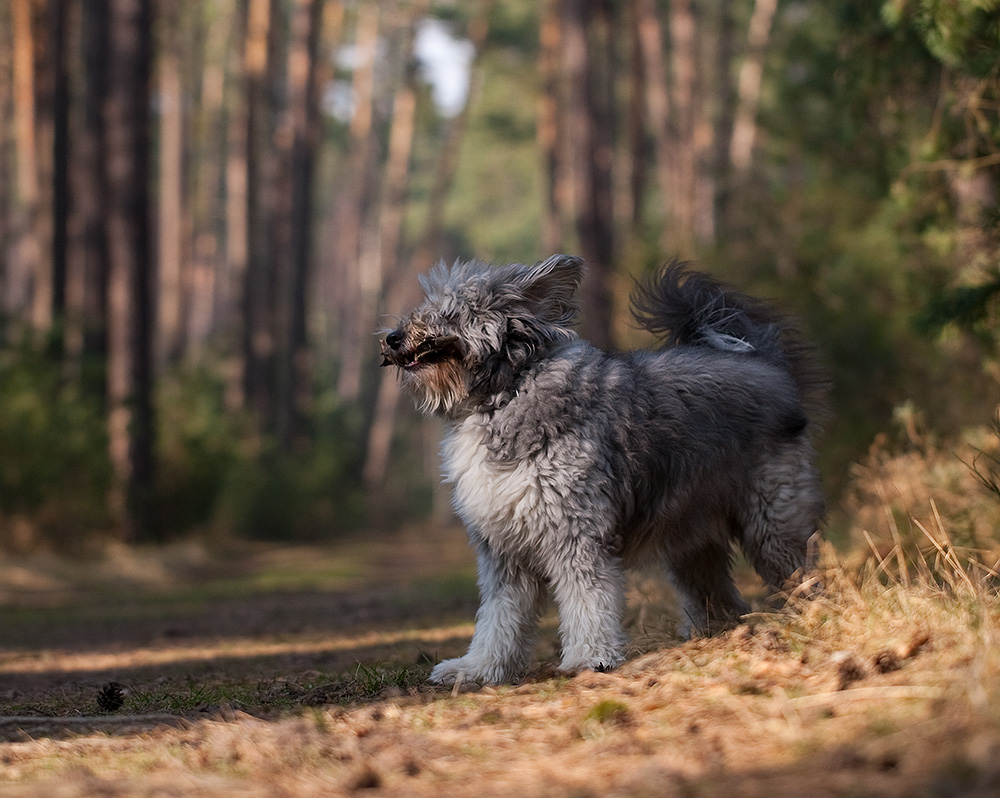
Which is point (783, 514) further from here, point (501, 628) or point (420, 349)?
point (420, 349)

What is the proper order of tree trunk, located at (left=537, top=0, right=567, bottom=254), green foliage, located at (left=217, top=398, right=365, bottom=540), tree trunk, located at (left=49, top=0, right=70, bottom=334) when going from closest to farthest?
tree trunk, located at (left=49, top=0, right=70, bottom=334)
green foliage, located at (left=217, top=398, right=365, bottom=540)
tree trunk, located at (left=537, top=0, right=567, bottom=254)

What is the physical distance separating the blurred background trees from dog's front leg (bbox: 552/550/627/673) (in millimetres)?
1946

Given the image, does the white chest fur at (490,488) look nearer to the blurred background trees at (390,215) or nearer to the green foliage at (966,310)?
the blurred background trees at (390,215)

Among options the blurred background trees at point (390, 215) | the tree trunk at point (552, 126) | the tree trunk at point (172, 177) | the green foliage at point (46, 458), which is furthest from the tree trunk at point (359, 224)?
the green foliage at point (46, 458)

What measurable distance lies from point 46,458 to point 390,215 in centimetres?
2913

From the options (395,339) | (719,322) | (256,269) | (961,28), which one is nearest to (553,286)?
(395,339)

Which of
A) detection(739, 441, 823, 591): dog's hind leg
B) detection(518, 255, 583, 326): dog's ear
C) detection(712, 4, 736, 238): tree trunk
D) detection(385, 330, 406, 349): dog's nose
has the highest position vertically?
detection(712, 4, 736, 238): tree trunk

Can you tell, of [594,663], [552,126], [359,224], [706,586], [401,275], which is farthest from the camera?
[359,224]

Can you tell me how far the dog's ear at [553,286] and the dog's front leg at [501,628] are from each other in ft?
4.18

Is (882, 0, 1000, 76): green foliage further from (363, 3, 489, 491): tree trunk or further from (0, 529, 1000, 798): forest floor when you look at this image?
(363, 3, 489, 491): tree trunk

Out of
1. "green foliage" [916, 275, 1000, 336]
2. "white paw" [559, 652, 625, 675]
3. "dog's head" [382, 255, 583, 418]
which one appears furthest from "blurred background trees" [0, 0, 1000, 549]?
"white paw" [559, 652, 625, 675]

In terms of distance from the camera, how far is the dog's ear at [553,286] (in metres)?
6.17

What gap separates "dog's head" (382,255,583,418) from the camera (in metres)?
5.99

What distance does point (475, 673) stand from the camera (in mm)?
5891
